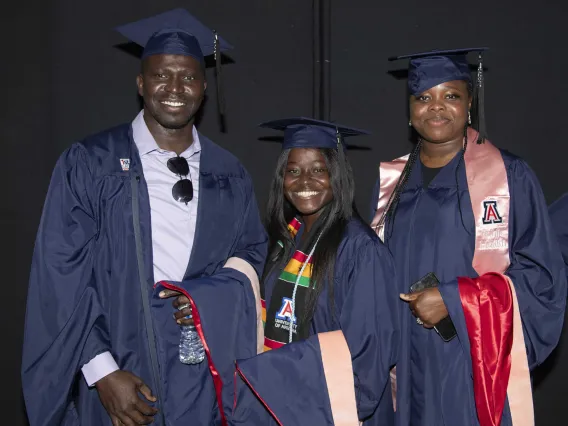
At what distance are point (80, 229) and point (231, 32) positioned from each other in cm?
159

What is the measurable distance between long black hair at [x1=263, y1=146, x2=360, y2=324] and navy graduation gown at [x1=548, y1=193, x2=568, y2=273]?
96 centimetres

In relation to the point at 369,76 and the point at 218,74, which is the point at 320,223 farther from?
the point at 369,76

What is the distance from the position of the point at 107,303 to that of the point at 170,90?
2.77 ft

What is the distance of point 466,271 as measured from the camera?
7.11 ft

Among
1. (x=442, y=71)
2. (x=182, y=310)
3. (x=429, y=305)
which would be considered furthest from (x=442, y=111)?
(x=182, y=310)

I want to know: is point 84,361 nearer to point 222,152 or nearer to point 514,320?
point 222,152

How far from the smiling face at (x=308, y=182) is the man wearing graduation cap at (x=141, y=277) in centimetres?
27

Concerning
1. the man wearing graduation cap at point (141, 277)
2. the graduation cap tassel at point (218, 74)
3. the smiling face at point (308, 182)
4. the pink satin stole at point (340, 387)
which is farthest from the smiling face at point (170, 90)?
the pink satin stole at point (340, 387)

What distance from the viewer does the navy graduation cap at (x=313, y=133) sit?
2.19 meters

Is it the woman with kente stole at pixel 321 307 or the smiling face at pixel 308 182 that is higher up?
the smiling face at pixel 308 182

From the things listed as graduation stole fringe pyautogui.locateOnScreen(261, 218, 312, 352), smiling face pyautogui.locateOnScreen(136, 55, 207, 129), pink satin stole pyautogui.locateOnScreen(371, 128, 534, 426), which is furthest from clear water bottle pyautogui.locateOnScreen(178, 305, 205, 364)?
pink satin stole pyautogui.locateOnScreen(371, 128, 534, 426)

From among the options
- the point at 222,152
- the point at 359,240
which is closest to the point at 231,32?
the point at 222,152

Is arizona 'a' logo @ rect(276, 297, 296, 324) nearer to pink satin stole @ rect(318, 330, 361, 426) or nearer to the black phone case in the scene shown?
pink satin stole @ rect(318, 330, 361, 426)

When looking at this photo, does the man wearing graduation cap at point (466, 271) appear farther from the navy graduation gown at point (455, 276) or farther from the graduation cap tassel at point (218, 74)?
the graduation cap tassel at point (218, 74)
